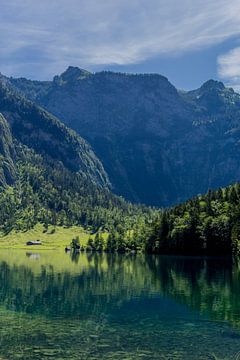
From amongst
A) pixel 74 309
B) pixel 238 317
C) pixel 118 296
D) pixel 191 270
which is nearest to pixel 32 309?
pixel 74 309

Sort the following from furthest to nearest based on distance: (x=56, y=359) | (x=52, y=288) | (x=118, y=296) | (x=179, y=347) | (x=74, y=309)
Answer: (x=52, y=288)
(x=118, y=296)
(x=74, y=309)
(x=179, y=347)
(x=56, y=359)

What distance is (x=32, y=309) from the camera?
249 ft

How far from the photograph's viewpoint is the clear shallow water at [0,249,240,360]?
47.4 meters

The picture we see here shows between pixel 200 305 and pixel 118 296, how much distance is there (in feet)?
62.3

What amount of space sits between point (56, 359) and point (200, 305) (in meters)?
37.6

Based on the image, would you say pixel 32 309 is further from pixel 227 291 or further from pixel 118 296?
pixel 227 291

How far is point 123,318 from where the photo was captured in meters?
66.1

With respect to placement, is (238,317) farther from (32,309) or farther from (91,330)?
(32,309)

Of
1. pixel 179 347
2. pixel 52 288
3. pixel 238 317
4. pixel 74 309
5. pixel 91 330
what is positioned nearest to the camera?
pixel 179 347

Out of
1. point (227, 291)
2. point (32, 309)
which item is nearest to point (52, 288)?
point (32, 309)

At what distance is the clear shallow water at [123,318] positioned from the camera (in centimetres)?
4738

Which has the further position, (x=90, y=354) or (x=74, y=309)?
(x=74, y=309)

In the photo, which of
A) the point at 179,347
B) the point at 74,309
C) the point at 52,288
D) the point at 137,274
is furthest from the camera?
the point at 137,274

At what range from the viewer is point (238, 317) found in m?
65.2
